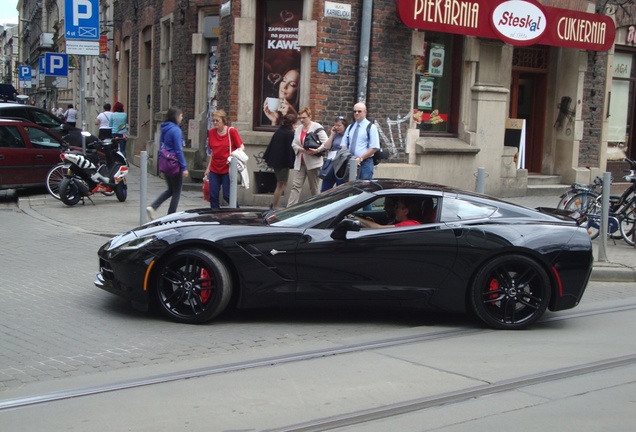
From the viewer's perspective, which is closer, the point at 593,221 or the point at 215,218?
the point at 215,218

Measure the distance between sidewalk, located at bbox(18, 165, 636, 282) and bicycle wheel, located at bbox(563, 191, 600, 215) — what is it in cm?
56

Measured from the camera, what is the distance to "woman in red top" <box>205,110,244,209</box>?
40.2ft

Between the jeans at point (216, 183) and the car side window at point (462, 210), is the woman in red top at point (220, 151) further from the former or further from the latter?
the car side window at point (462, 210)

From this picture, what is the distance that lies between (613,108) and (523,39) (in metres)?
4.69

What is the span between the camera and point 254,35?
15.4m

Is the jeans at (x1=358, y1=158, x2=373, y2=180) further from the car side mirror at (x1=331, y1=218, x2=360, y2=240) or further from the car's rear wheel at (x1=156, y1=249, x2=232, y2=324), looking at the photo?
the car's rear wheel at (x1=156, y1=249, x2=232, y2=324)

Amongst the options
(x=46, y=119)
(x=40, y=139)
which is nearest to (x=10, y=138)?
(x=40, y=139)

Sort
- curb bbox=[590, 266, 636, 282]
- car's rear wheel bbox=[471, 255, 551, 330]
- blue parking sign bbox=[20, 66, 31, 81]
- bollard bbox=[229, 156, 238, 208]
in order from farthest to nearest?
blue parking sign bbox=[20, 66, 31, 81] → bollard bbox=[229, 156, 238, 208] → curb bbox=[590, 266, 636, 282] → car's rear wheel bbox=[471, 255, 551, 330]

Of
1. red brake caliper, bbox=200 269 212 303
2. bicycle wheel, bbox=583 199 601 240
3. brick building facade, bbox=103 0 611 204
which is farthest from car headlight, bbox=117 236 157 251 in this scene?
brick building facade, bbox=103 0 611 204

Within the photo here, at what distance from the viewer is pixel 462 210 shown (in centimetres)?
761

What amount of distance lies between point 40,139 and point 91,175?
7.79 ft

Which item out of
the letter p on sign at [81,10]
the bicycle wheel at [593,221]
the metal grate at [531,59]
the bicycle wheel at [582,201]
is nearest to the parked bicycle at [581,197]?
the bicycle wheel at [582,201]

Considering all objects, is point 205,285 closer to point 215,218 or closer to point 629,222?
point 215,218

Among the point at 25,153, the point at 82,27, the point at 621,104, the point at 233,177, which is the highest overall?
the point at 82,27
